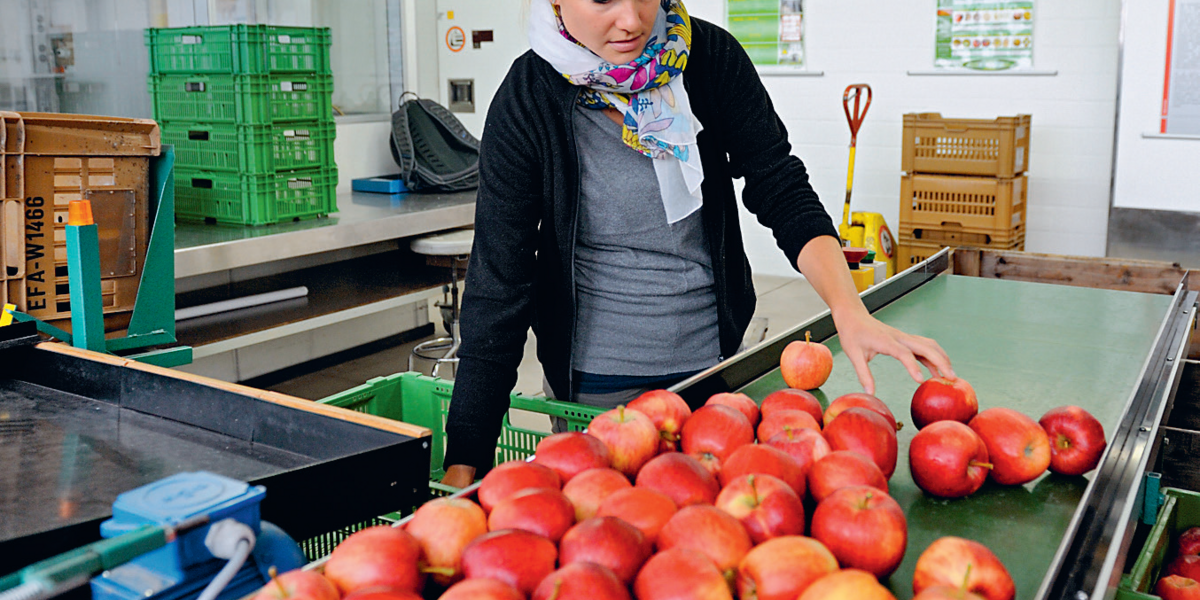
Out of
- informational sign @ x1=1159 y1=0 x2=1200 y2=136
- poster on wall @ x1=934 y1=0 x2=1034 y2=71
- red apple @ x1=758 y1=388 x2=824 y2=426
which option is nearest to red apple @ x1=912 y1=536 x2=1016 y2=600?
red apple @ x1=758 y1=388 x2=824 y2=426

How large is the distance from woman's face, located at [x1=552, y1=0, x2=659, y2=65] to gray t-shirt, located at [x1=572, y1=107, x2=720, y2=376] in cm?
14

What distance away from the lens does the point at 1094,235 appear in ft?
18.4

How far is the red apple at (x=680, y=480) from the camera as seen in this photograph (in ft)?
3.33

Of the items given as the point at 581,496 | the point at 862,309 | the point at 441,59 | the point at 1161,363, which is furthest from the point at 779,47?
the point at 581,496

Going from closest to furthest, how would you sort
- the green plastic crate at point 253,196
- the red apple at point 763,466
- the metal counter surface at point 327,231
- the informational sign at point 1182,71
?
1. the red apple at point 763,466
2. the metal counter surface at point 327,231
3. the green plastic crate at point 253,196
4. the informational sign at point 1182,71

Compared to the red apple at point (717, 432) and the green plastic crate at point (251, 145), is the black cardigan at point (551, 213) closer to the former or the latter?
the red apple at point (717, 432)

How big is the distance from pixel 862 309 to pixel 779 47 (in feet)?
17.7

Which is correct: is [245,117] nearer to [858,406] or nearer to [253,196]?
[253,196]

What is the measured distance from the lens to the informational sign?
4.59 metres

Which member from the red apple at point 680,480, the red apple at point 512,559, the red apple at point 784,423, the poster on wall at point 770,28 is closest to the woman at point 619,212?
the red apple at point 784,423

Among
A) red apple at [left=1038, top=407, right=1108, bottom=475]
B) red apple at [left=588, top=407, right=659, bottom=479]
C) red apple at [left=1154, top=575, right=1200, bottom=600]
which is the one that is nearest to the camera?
red apple at [left=588, top=407, right=659, bottom=479]

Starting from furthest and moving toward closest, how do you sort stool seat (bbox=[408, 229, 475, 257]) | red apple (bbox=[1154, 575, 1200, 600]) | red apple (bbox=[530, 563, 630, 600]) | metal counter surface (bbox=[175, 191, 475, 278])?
stool seat (bbox=[408, 229, 475, 257])
metal counter surface (bbox=[175, 191, 475, 278])
red apple (bbox=[1154, 575, 1200, 600])
red apple (bbox=[530, 563, 630, 600])

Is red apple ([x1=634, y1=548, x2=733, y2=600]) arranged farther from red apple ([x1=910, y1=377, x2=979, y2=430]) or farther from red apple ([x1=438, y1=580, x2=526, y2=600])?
red apple ([x1=910, y1=377, x2=979, y2=430])

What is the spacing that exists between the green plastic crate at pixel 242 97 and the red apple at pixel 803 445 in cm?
340
